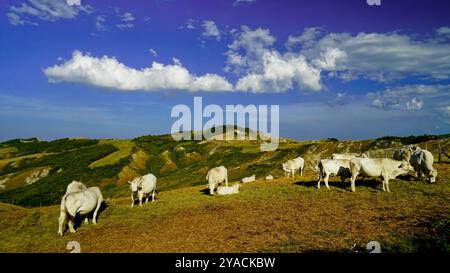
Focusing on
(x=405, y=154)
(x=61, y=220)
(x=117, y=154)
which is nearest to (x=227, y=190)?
(x=61, y=220)

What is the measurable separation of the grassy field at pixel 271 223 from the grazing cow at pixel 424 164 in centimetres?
80

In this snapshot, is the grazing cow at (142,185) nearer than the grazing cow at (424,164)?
No

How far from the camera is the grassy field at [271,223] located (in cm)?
1562

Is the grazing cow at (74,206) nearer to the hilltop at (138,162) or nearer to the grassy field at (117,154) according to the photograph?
the hilltop at (138,162)

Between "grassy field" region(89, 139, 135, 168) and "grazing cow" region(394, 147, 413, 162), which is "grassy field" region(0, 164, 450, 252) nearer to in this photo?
"grazing cow" region(394, 147, 413, 162)

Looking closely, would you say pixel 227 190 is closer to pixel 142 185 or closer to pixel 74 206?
pixel 142 185

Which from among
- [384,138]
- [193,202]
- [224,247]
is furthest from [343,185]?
[384,138]

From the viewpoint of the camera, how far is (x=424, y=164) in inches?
1051

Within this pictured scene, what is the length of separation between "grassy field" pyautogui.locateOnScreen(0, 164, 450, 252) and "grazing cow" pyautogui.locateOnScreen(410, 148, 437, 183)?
2.62 feet

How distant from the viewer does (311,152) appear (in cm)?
8188

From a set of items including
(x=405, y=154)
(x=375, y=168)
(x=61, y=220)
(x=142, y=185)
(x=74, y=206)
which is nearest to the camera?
(x=61, y=220)

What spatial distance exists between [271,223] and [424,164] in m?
14.0

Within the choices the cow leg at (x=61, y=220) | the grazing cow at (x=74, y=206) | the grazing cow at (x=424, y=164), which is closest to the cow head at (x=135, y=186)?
the grazing cow at (x=74, y=206)
